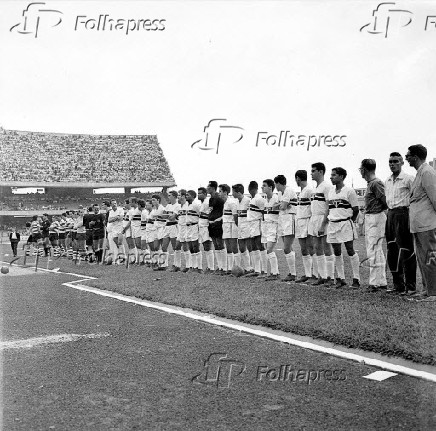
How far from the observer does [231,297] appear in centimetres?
931

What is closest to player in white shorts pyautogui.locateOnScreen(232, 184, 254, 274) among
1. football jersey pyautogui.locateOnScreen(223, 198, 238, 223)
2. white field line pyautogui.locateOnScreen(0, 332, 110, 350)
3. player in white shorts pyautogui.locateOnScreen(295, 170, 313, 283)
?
football jersey pyautogui.locateOnScreen(223, 198, 238, 223)

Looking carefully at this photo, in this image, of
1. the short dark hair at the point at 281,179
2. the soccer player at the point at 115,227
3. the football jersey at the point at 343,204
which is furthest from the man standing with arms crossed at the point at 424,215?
the soccer player at the point at 115,227

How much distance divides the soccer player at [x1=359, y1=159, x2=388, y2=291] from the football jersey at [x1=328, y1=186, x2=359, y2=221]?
48cm

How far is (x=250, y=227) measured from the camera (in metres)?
12.3

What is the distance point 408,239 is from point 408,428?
5153mm

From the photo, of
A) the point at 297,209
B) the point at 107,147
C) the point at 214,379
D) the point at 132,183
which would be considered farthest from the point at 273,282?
the point at 107,147

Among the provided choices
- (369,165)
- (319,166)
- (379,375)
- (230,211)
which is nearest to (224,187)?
(230,211)

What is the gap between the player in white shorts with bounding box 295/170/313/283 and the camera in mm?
10789

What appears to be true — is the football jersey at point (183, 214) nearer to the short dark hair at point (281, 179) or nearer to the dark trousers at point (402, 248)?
the short dark hair at point (281, 179)

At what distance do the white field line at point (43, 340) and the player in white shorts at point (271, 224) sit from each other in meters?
5.18

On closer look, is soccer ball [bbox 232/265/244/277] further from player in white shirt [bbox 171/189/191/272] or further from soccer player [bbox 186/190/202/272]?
player in white shirt [bbox 171/189/191/272]

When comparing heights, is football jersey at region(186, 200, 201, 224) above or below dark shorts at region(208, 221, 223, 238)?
above

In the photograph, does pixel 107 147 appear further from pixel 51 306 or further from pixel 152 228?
pixel 51 306

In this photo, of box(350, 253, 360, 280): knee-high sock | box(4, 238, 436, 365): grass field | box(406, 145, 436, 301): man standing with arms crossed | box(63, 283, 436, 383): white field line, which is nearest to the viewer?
box(63, 283, 436, 383): white field line
